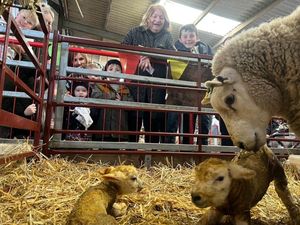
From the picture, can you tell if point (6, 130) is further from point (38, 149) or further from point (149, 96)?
point (149, 96)

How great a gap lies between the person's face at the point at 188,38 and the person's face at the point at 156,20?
438 millimetres

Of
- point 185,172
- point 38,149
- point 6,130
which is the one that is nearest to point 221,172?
point 185,172

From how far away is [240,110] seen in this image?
2172 millimetres

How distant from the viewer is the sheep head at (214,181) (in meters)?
1.62

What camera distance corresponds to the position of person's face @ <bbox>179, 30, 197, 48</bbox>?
4.96m

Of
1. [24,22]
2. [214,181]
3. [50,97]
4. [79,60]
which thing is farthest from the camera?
[79,60]

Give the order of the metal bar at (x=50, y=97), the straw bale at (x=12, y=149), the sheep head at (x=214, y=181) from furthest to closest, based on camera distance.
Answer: the metal bar at (x=50, y=97)
the straw bale at (x=12, y=149)
the sheep head at (x=214, y=181)

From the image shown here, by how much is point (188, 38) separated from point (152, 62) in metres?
0.75

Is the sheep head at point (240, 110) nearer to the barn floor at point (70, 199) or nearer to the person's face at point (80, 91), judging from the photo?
the barn floor at point (70, 199)

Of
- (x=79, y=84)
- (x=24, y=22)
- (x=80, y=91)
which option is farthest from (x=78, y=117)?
(x=24, y=22)

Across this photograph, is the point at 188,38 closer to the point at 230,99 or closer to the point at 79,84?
the point at 79,84

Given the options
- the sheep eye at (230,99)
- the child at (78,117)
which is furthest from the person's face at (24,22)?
the sheep eye at (230,99)

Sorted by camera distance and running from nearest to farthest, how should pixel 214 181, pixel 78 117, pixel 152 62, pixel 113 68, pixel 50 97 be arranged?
pixel 214 181, pixel 50 97, pixel 78 117, pixel 152 62, pixel 113 68

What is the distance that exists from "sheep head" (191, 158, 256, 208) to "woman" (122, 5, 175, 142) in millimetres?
2766
